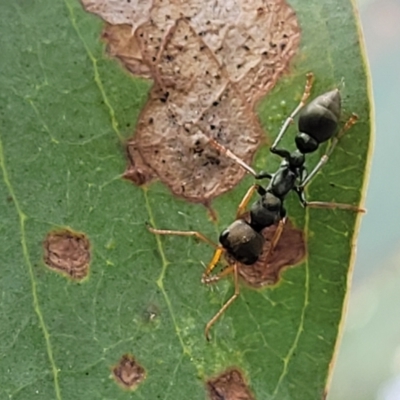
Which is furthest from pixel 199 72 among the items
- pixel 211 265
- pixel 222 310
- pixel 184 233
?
pixel 222 310

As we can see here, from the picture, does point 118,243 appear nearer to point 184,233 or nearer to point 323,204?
point 184,233

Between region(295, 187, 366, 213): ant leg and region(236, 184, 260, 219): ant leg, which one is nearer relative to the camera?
region(295, 187, 366, 213): ant leg

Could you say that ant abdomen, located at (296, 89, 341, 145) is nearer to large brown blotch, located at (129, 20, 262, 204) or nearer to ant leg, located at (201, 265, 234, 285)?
large brown blotch, located at (129, 20, 262, 204)

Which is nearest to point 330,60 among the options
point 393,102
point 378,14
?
point 393,102

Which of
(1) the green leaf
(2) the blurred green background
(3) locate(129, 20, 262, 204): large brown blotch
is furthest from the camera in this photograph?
(2) the blurred green background

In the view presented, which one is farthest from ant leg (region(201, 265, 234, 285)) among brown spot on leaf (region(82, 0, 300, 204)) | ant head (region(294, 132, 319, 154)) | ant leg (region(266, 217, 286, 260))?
ant head (region(294, 132, 319, 154))

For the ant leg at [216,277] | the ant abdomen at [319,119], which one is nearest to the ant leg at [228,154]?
the ant abdomen at [319,119]

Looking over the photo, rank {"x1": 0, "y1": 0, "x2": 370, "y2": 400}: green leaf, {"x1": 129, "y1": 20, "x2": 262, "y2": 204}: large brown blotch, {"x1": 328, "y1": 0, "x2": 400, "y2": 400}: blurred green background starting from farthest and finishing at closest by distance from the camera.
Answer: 1. {"x1": 328, "y1": 0, "x2": 400, "y2": 400}: blurred green background
2. {"x1": 129, "y1": 20, "x2": 262, "y2": 204}: large brown blotch
3. {"x1": 0, "y1": 0, "x2": 370, "y2": 400}: green leaf
